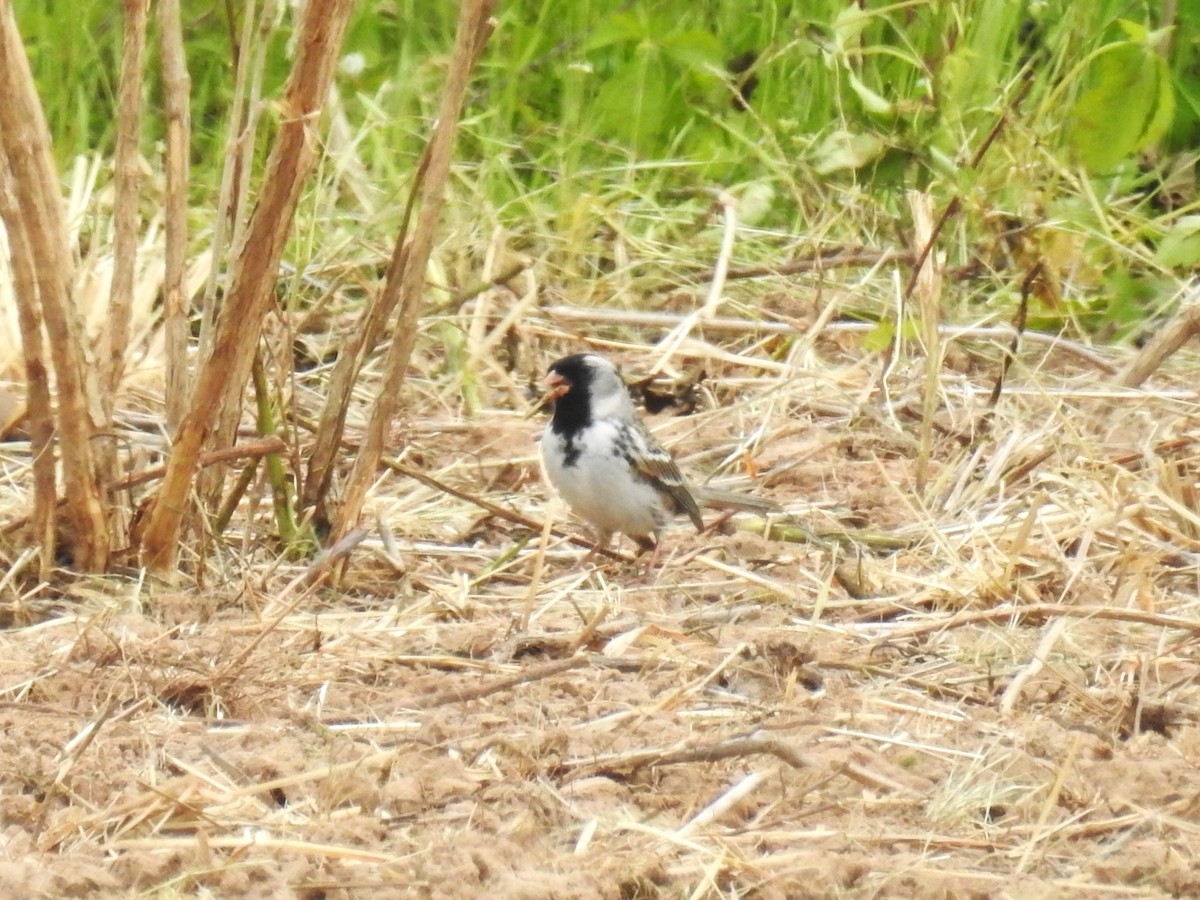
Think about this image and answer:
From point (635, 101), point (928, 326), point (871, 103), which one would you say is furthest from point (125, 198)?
point (635, 101)

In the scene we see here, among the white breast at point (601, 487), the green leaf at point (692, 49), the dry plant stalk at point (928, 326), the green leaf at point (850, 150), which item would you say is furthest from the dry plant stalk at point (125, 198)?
the green leaf at point (692, 49)

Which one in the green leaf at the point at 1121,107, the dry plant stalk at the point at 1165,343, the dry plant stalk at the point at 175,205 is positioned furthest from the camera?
the green leaf at the point at 1121,107

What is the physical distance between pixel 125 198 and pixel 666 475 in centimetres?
194

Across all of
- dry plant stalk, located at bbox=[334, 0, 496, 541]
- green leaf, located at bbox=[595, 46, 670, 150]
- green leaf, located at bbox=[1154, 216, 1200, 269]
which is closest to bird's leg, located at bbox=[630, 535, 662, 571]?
dry plant stalk, located at bbox=[334, 0, 496, 541]

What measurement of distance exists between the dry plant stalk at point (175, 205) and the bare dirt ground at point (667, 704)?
17.0 inches

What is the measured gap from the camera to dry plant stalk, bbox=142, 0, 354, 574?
3666mm

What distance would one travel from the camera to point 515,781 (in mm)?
3162

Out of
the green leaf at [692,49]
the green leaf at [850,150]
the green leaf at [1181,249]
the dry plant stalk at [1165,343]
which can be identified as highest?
the green leaf at [692,49]

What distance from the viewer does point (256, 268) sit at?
12.5 ft

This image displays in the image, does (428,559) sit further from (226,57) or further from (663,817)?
(226,57)

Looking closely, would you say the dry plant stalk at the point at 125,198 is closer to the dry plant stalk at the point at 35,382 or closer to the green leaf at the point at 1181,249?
the dry plant stalk at the point at 35,382

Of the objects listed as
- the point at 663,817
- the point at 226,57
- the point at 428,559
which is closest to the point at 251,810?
the point at 663,817

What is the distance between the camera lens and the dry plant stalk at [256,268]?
367 centimetres

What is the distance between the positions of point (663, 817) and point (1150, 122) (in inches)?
150
